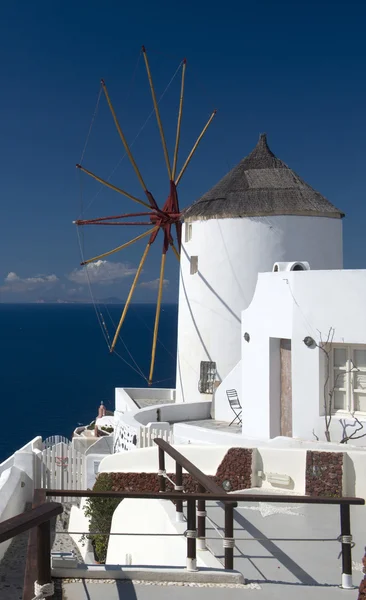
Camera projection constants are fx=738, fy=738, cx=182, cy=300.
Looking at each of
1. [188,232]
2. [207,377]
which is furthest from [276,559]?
[188,232]

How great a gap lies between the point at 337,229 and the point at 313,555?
15.6 metres

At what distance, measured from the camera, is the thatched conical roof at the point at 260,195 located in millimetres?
21531

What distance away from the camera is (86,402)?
216ft

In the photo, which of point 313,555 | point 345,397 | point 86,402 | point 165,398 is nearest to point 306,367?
point 345,397

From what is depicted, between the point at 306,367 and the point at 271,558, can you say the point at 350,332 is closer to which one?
the point at 306,367

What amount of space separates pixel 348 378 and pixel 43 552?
1022 centimetres

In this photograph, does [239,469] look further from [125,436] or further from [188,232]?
[188,232]

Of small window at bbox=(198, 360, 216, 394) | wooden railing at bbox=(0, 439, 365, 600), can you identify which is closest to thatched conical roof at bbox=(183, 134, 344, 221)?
small window at bbox=(198, 360, 216, 394)

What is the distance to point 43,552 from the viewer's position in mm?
4789

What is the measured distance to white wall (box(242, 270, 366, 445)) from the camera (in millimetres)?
14102

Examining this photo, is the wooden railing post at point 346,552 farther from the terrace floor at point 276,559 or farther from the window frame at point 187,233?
the window frame at point 187,233

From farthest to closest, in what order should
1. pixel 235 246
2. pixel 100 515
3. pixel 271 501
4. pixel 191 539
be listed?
pixel 235 246, pixel 100 515, pixel 191 539, pixel 271 501

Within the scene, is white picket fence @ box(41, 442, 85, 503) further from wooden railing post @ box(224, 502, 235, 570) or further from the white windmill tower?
wooden railing post @ box(224, 502, 235, 570)

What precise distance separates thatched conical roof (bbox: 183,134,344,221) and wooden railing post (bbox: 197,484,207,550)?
1541 centimetres
